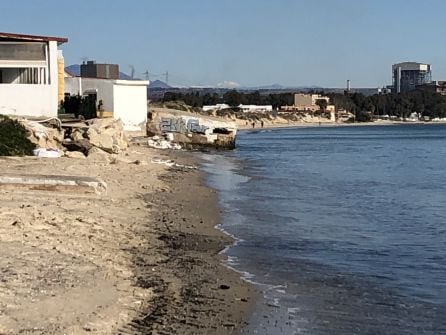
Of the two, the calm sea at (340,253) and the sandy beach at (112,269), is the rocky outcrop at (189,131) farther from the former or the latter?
the sandy beach at (112,269)

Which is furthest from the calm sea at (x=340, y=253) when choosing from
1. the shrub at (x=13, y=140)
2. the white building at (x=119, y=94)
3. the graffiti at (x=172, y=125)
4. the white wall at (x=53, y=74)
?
the graffiti at (x=172, y=125)

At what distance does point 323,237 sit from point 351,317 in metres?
6.48

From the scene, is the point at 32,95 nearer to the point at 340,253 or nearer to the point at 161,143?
the point at 161,143

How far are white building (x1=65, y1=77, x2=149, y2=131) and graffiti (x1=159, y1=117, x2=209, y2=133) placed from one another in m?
1.96

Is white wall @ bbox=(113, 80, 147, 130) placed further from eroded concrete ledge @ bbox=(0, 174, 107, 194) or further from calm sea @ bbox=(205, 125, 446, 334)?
eroded concrete ledge @ bbox=(0, 174, 107, 194)

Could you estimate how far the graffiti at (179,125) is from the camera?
58.8 meters

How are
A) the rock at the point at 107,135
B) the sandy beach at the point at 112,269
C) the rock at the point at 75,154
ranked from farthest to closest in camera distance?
the rock at the point at 107,135 → the rock at the point at 75,154 → the sandy beach at the point at 112,269

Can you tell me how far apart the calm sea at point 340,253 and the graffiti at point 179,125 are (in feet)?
95.8

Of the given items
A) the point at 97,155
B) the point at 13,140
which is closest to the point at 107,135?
the point at 97,155

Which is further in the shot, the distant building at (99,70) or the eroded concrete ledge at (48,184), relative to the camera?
the distant building at (99,70)

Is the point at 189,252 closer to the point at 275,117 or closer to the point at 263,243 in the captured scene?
the point at 263,243

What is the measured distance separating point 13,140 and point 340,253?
17.4 m

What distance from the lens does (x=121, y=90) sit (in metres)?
53.6

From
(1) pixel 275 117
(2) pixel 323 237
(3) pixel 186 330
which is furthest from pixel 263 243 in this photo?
(1) pixel 275 117
